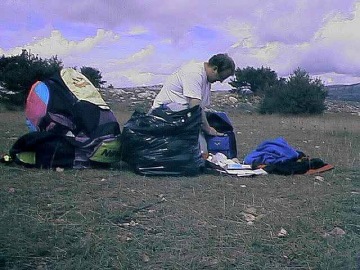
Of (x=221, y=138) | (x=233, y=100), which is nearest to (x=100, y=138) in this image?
(x=221, y=138)

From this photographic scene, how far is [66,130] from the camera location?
Answer: 21.1 ft

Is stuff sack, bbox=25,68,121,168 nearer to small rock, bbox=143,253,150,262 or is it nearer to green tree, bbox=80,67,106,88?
small rock, bbox=143,253,150,262

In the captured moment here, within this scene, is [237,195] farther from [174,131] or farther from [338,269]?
[338,269]

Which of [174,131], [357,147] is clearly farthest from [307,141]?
[174,131]

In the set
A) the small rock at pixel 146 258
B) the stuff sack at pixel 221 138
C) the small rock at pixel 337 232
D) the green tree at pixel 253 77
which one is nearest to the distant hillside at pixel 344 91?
the green tree at pixel 253 77

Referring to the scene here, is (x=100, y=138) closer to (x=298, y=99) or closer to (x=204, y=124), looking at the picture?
(x=204, y=124)

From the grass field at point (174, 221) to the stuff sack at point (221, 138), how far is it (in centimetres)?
100

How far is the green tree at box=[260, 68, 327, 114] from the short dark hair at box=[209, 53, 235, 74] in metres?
22.4

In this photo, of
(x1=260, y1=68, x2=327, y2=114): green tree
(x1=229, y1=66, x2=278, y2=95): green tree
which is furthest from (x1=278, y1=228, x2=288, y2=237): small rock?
A: (x1=229, y1=66, x2=278, y2=95): green tree

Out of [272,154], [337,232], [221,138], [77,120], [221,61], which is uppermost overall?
[221,61]

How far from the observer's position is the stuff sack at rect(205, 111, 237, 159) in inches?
289

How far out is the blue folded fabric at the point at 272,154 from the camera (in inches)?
278

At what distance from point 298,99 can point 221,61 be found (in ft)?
74.3

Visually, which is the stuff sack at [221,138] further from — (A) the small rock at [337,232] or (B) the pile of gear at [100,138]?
(A) the small rock at [337,232]
